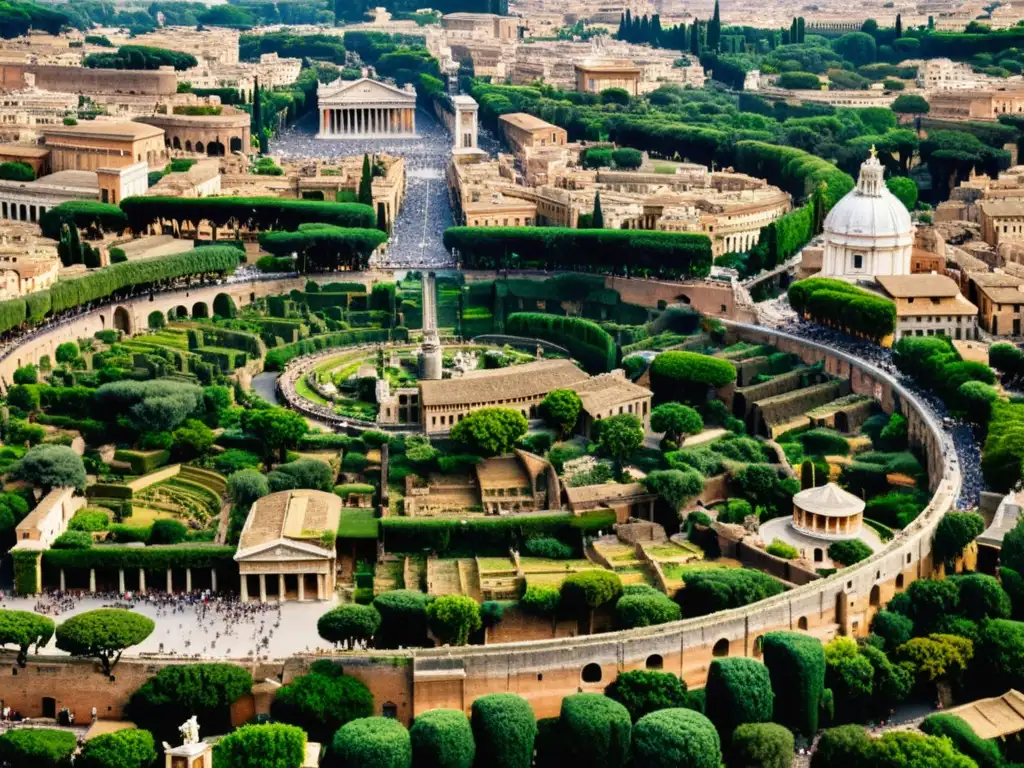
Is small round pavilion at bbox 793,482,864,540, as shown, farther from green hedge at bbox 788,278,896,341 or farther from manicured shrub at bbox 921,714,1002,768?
green hedge at bbox 788,278,896,341

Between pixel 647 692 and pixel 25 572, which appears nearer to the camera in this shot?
pixel 647 692

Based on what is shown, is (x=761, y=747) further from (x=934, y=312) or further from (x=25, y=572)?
(x=934, y=312)

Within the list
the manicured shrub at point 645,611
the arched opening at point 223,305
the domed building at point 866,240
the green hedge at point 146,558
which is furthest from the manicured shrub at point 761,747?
the arched opening at point 223,305

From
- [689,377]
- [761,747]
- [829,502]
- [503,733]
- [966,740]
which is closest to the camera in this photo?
[761,747]

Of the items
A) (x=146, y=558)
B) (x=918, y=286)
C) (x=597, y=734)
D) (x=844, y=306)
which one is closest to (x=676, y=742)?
(x=597, y=734)

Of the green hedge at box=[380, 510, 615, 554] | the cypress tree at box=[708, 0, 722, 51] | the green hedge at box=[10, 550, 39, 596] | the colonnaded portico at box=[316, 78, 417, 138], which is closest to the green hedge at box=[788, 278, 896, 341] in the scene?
the green hedge at box=[380, 510, 615, 554]

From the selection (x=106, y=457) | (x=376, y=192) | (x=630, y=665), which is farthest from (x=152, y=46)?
(x=630, y=665)
